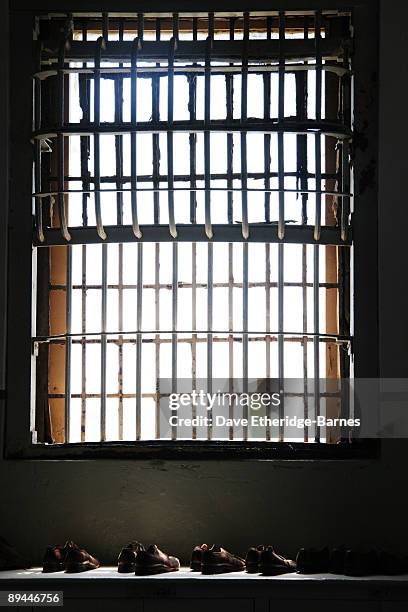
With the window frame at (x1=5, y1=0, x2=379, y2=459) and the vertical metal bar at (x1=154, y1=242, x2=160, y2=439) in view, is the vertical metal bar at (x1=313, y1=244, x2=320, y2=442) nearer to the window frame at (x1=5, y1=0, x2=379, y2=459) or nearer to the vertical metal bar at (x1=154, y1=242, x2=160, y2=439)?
the window frame at (x1=5, y1=0, x2=379, y2=459)

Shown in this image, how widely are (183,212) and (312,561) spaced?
1.34 meters

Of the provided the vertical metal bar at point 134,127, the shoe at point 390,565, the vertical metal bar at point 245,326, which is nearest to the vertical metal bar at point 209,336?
the vertical metal bar at point 245,326

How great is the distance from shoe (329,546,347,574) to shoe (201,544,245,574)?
311 millimetres

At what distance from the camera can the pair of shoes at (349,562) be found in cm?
298

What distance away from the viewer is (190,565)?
3.18 metres

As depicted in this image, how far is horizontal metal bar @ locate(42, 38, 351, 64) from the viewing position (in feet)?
11.1

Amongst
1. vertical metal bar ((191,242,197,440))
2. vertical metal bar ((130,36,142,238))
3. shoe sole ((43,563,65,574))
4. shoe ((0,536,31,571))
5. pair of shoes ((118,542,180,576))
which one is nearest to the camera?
pair of shoes ((118,542,180,576))

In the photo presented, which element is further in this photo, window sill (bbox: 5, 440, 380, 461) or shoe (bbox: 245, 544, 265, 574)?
window sill (bbox: 5, 440, 380, 461)

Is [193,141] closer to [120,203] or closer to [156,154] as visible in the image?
[156,154]

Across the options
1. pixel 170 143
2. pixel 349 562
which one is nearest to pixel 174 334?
pixel 170 143

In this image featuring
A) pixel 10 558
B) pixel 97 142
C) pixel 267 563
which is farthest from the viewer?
pixel 97 142

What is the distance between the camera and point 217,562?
3.02 m

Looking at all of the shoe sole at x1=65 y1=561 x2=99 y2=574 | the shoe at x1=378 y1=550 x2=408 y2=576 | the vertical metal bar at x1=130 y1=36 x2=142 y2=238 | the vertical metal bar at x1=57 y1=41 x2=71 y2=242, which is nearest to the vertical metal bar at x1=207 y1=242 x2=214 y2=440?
the vertical metal bar at x1=130 y1=36 x2=142 y2=238
